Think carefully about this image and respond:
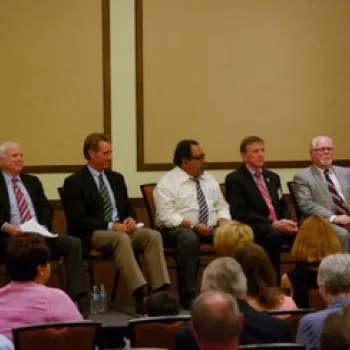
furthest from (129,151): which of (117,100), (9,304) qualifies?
(9,304)

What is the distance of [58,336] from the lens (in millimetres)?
3518

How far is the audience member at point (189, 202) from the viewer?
6785mm

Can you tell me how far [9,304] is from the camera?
3.97 meters

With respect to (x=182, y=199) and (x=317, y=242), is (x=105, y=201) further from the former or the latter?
(x=317, y=242)

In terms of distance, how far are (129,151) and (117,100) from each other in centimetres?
45

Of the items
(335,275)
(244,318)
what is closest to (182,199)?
(335,275)

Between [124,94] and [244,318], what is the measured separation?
165 inches

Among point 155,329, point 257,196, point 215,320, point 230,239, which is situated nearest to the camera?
point 215,320

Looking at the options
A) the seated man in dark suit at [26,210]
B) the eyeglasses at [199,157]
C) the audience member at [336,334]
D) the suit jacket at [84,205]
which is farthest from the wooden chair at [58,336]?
the eyeglasses at [199,157]

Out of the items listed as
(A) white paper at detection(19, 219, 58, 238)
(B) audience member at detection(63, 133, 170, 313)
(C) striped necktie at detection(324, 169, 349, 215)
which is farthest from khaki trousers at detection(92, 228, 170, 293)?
(C) striped necktie at detection(324, 169, 349, 215)

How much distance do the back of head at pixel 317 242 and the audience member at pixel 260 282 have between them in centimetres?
106

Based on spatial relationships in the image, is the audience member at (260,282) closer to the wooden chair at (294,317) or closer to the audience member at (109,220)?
the wooden chair at (294,317)

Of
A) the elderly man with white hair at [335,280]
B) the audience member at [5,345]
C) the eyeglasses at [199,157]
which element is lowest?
the audience member at [5,345]

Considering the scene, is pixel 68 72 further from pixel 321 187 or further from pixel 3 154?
pixel 321 187
